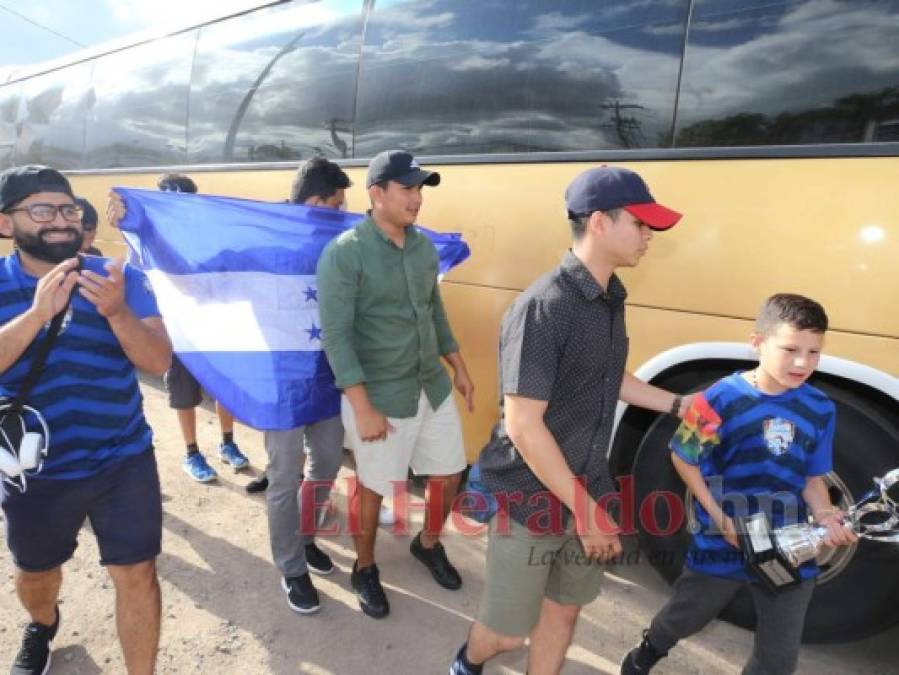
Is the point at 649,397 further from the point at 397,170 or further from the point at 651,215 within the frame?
the point at 397,170

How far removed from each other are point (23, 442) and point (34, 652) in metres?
1.02

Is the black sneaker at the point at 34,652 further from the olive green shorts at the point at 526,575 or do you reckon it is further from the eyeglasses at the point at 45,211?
the olive green shorts at the point at 526,575

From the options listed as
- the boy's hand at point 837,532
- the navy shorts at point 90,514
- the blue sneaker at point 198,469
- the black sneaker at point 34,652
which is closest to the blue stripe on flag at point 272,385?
the navy shorts at point 90,514

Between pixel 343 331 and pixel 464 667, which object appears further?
pixel 343 331

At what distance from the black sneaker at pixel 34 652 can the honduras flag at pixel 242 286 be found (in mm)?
1036

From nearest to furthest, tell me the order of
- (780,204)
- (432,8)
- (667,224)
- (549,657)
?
(667,224)
(549,657)
(780,204)
(432,8)

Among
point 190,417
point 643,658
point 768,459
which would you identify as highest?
point 768,459

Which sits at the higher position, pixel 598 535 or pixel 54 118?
pixel 54 118

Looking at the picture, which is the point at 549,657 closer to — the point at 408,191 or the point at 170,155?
the point at 408,191

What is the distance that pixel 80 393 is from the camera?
75.2 inches

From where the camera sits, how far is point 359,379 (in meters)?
2.34

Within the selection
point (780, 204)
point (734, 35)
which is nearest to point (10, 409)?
point (780, 204)

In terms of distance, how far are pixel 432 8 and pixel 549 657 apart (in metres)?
3.04

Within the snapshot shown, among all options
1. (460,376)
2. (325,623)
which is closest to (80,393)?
(325,623)
